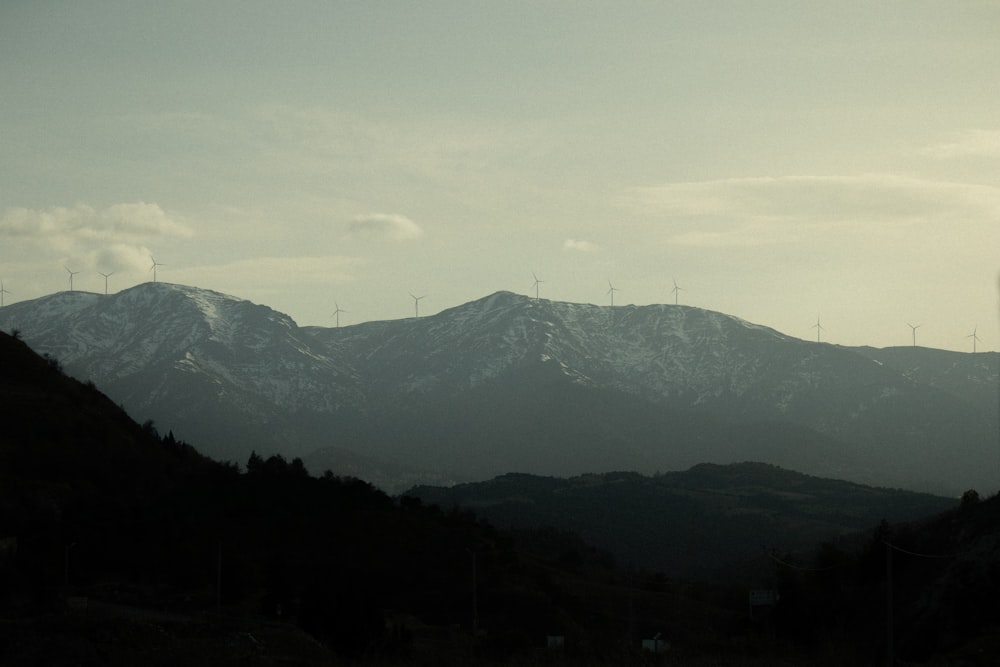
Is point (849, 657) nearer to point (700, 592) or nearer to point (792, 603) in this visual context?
point (792, 603)

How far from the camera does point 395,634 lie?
6450 centimetres

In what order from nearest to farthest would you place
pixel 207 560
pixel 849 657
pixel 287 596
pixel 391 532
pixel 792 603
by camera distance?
pixel 849 657 → pixel 792 603 → pixel 287 596 → pixel 207 560 → pixel 391 532

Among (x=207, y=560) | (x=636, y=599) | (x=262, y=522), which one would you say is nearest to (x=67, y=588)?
(x=207, y=560)

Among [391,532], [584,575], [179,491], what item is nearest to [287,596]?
[391,532]

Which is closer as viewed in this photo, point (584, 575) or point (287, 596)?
point (287, 596)

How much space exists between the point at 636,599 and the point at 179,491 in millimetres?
42614

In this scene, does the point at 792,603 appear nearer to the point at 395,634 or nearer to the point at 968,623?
the point at 968,623

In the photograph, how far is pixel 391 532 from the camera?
123 meters

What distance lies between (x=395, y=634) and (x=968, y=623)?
85.4ft

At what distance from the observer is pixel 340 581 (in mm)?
104500

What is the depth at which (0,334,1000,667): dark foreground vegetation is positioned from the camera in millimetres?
57938

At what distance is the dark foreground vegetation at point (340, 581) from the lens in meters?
57.9

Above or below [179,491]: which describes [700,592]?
below

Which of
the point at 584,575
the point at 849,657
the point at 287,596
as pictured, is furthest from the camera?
the point at 584,575
